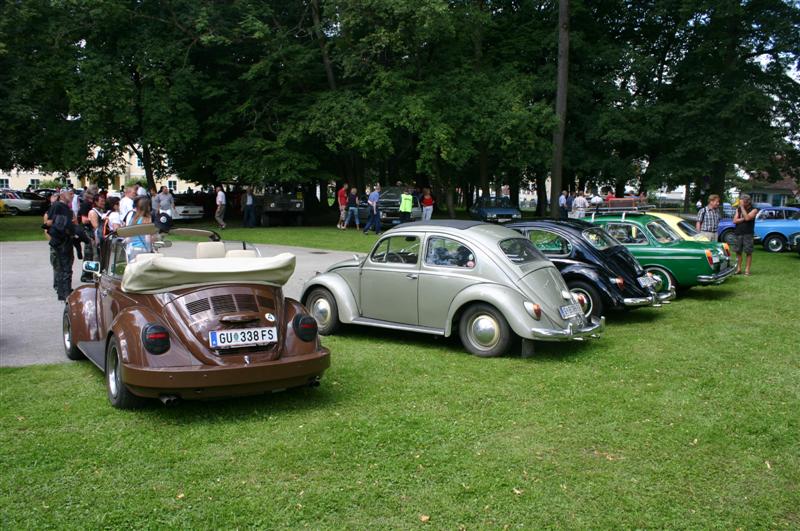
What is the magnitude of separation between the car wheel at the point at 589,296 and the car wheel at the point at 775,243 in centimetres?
1613

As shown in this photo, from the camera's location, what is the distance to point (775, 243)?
2306 cm

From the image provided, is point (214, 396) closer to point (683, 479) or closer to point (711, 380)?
point (683, 479)

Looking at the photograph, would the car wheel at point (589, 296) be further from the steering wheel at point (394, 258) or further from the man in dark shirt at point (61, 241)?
the man in dark shirt at point (61, 241)

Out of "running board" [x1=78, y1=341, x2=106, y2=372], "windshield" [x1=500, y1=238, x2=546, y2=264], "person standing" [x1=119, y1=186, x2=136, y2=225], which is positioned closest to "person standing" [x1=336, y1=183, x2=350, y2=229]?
"person standing" [x1=119, y1=186, x2=136, y2=225]

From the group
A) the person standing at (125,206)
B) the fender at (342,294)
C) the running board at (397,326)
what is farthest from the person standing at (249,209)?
the running board at (397,326)

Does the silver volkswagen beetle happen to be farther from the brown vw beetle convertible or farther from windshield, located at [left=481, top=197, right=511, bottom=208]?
windshield, located at [left=481, top=197, right=511, bottom=208]

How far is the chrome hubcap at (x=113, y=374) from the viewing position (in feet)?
19.4

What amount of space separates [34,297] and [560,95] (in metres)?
21.9

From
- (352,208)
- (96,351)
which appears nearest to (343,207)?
(352,208)

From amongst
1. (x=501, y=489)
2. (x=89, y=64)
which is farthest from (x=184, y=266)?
(x=89, y=64)

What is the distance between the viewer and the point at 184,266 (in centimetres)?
585

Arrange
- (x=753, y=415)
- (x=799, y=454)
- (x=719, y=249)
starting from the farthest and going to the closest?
1. (x=719, y=249)
2. (x=753, y=415)
3. (x=799, y=454)

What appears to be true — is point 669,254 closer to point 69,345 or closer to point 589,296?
point 589,296

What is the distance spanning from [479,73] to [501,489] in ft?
89.2
